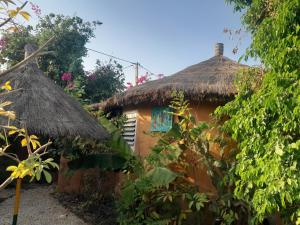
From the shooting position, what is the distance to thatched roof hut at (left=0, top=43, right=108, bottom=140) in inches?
248

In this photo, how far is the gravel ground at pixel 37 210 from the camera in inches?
271

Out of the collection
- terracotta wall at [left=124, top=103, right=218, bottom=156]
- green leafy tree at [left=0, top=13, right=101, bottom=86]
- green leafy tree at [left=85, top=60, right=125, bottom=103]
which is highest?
green leafy tree at [left=0, top=13, right=101, bottom=86]

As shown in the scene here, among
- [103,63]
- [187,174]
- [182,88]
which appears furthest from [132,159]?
[103,63]

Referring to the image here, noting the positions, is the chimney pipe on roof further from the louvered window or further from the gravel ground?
the gravel ground

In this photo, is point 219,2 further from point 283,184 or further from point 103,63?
point 103,63

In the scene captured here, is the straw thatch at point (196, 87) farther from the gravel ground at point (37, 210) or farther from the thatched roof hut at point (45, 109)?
the gravel ground at point (37, 210)

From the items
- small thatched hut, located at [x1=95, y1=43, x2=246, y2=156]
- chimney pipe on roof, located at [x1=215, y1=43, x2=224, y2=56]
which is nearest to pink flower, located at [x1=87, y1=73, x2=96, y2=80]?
small thatched hut, located at [x1=95, y1=43, x2=246, y2=156]

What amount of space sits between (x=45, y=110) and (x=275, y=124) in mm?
4535

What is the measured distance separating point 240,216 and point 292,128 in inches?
103

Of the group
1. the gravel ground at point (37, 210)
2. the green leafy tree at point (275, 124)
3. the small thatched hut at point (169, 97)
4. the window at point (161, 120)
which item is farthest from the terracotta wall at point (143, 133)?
the green leafy tree at point (275, 124)

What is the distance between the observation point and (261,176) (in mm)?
4230

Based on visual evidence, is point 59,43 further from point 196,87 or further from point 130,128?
point 196,87

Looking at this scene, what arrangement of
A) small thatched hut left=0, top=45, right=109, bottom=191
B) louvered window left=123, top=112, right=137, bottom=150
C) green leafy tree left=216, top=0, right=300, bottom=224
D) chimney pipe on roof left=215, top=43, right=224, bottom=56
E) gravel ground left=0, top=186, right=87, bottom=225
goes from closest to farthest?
1. green leafy tree left=216, top=0, right=300, bottom=224
2. small thatched hut left=0, top=45, right=109, bottom=191
3. gravel ground left=0, top=186, right=87, bottom=225
4. louvered window left=123, top=112, right=137, bottom=150
5. chimney pipe on roof left=215, top=43, right=224, bottom=56

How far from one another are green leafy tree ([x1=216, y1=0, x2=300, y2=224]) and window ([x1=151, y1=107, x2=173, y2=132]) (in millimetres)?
2809
